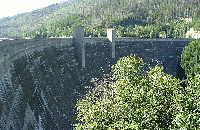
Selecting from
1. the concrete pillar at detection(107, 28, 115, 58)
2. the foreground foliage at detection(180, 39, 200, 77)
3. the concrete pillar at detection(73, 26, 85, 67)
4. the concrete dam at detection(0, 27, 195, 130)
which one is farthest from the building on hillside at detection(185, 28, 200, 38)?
the concrete pillar at detection(73, 26, 85, 67)

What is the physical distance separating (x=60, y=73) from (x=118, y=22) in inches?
4887

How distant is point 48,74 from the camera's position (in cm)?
2784

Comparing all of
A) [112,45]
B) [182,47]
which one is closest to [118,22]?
[182,47]

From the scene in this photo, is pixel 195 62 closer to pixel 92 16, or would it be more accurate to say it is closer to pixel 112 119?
pixel 112 119

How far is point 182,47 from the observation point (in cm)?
5844

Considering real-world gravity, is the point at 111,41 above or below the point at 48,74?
above

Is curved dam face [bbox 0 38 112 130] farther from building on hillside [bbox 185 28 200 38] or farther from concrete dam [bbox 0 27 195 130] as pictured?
building on hillside [bbox 185 28 200 38]

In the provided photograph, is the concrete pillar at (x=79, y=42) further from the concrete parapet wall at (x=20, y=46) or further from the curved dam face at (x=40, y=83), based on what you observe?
the concrete parapet wall at (x=20, y=46)

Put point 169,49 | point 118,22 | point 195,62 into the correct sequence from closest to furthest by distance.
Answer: point 195,62 → point 169,49 → point 118,22

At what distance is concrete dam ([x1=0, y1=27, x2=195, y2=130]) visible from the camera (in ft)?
63.2

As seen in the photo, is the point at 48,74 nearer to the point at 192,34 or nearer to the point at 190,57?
the point at 190,57

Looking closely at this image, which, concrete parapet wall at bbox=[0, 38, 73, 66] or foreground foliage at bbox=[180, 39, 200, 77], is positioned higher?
concrete parapet wall at bbox=[0, 38, 73, 66]

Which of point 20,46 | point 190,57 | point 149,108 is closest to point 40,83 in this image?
point 20,46

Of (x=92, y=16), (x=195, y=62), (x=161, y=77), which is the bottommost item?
(x=195, y=62)
